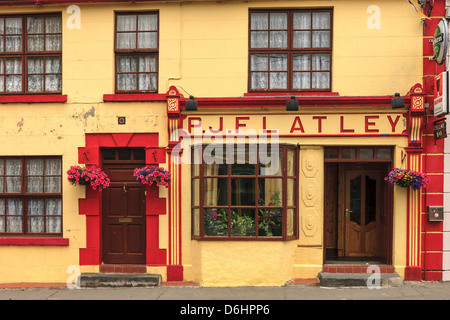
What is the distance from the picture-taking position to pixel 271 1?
357 inches

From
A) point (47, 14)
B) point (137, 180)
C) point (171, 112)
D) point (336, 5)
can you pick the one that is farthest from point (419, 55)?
point (47, 14)

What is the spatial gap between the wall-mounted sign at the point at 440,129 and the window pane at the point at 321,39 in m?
2.69

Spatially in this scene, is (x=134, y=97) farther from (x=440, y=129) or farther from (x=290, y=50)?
(x=440, y=129)

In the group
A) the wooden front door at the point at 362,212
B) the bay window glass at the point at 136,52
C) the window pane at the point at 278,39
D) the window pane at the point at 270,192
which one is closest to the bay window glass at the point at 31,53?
the bay window glass at the point at 136,52

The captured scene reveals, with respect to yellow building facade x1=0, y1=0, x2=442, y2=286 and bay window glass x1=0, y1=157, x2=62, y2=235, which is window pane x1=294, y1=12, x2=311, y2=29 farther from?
bay window glass x1=0, y1=157, x2=62, y2=235

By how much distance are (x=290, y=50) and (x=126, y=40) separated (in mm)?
3512

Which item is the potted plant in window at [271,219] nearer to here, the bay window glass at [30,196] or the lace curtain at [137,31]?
the lace curtain at [137,31]

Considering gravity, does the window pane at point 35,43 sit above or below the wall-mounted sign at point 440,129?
above

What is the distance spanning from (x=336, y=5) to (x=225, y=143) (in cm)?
367

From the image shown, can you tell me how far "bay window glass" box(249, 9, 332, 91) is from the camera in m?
9.12

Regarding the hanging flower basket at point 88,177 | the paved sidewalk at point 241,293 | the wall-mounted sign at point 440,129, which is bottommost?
the paved sidewalk at point 241,293

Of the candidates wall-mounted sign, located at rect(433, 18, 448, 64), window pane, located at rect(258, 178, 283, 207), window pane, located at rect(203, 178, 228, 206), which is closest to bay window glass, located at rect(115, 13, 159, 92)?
window pane, located at rect(203, 178, 228, 206)

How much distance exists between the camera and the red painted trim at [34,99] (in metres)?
9.18

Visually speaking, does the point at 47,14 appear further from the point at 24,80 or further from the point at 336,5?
the point at 336,5
